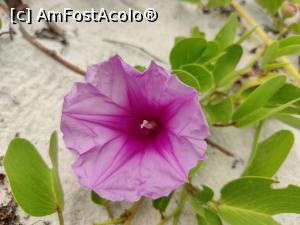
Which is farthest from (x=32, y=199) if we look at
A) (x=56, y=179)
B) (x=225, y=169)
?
(x=225, y=169)

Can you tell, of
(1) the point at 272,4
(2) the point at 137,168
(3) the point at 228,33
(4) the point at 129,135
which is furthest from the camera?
(1) the point at 272,4

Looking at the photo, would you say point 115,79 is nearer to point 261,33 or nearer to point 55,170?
point 55,170

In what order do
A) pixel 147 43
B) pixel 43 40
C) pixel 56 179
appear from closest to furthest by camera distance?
pixel 56 179
pixel 43 40
pixel 147 43

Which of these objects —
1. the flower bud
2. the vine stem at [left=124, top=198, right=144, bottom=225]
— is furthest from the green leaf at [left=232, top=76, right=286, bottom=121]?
the flower bud

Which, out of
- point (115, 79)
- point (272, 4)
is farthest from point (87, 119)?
point (272, 4)

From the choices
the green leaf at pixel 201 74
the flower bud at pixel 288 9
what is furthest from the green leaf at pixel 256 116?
the flower bud at pixel 288 9

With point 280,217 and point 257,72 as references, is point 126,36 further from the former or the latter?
point 280,217
